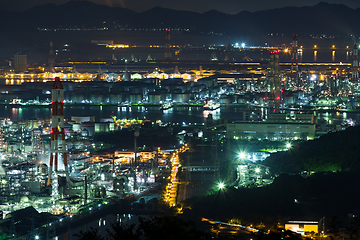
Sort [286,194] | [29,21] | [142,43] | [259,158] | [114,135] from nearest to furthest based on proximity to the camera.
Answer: [286,194] < [259,158] < [114,135] < [142,43] < [29,21]

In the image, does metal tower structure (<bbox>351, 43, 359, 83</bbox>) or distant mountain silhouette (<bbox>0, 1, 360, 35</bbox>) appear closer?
metal tower structure (<bbox>351, 43, 359, 83</bbox>)

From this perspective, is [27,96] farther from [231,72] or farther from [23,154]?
[231,72]

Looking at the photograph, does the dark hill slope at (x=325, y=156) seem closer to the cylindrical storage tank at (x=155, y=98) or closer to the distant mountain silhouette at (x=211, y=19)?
the cylindrical storage tank at (x=155, y=98)

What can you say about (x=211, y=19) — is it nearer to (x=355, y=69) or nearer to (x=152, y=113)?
(x=355, y=69)

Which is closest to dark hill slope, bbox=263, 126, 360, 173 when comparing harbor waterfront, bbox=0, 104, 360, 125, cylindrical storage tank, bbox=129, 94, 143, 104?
harbor waterfront, bbox=0, 104, 360, 125

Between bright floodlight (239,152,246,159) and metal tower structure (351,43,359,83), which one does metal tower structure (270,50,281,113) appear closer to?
bright floodlight (239,152,246,159)

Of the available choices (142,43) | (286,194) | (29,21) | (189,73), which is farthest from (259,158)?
(29,21)

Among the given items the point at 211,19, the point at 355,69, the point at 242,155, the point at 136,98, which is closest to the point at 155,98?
the point at 136,98

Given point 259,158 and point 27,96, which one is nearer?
point 259,158
